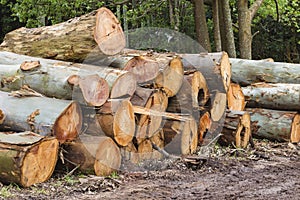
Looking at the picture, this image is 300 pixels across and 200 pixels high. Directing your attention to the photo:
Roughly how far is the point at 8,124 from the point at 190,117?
259cm

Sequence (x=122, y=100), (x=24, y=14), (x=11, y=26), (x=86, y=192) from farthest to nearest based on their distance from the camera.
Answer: (x=11, y=26) < (x=24, y=14) < (x=122, y=100) < (x=86, y=192)

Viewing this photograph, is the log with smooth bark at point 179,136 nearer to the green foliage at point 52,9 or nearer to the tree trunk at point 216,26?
the tree trunk at point 216,26

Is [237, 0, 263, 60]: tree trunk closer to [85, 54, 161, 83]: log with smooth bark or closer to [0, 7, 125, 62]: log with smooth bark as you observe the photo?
[85, 54, 161, 83]: log with smooth bark

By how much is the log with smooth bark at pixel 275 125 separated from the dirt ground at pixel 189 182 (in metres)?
1.13

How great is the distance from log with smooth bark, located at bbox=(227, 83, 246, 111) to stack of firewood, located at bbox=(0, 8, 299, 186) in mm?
34

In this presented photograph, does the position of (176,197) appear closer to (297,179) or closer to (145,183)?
(145,183)

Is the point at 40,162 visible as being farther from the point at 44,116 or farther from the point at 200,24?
the point at 200,24

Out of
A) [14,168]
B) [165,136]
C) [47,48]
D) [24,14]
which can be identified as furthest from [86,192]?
[24,14]

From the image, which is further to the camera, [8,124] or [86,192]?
[8,124]

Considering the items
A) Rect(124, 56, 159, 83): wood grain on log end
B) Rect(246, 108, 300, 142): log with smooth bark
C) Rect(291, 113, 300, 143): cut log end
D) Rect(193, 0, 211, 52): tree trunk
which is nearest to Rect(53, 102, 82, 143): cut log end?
Rect(124, 56, 159, 83): wood grain on log end

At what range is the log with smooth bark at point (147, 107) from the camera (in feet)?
20.3

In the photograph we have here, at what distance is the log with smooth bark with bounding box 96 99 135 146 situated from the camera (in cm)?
561

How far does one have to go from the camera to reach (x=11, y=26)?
70.5 feet

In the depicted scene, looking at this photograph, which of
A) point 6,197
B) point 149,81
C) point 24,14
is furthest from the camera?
point 24,14
